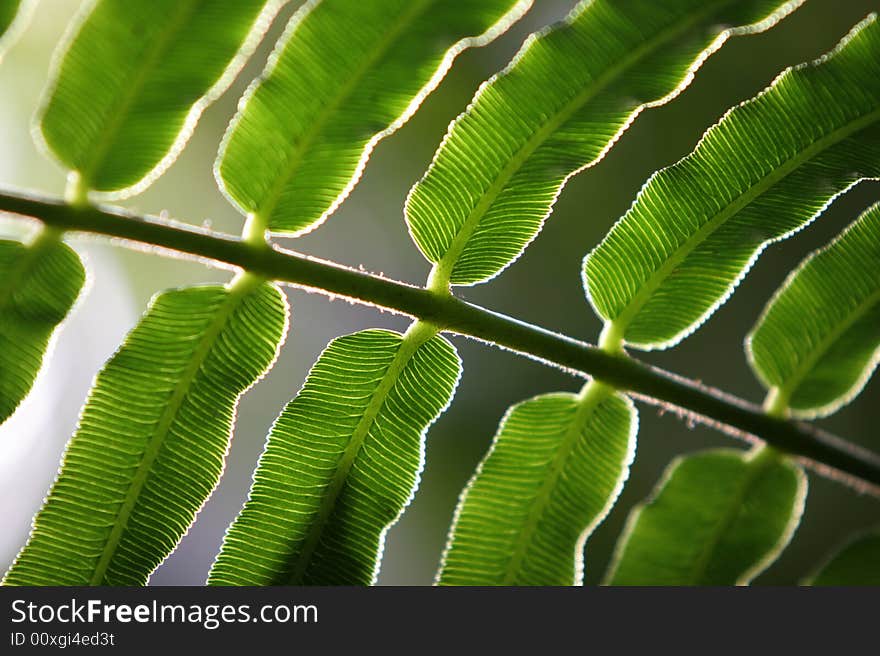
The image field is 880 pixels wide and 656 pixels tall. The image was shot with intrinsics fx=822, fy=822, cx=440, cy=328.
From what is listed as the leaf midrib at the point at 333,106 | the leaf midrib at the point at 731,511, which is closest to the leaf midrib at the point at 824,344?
the leaf midrib at the point at 731,511

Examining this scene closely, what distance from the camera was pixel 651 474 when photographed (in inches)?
151

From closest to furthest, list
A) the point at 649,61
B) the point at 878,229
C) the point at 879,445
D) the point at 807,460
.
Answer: the point at 649,61 < the point at 878,229 < the point at 807,460 < the point at 879,445

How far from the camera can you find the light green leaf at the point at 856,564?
1521mm

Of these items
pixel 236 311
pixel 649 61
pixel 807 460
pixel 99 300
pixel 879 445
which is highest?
pixel 99 300

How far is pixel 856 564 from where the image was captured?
5.01 feet

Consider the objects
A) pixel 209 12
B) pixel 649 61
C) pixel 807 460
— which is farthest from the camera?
pixel 807 460

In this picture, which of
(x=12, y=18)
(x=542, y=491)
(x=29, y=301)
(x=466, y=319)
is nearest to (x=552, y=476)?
(x=542, y=491)

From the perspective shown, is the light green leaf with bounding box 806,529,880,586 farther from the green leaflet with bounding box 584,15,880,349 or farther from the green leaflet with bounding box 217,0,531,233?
the green leaflet with bounding box 217,0,531,233

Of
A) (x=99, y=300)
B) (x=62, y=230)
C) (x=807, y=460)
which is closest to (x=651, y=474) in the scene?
(x=807, y=460)

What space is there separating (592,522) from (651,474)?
8.46 feet

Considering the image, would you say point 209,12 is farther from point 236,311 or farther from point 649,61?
point 649,61

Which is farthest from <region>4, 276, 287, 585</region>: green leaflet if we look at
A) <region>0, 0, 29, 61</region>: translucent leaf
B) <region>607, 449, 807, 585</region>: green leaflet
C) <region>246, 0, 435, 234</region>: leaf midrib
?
<region>607, 449, 807, 585</region>: green leaflet

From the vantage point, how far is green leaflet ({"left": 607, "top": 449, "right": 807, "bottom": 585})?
151 cm

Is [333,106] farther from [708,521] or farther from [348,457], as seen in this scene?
[708,521]
